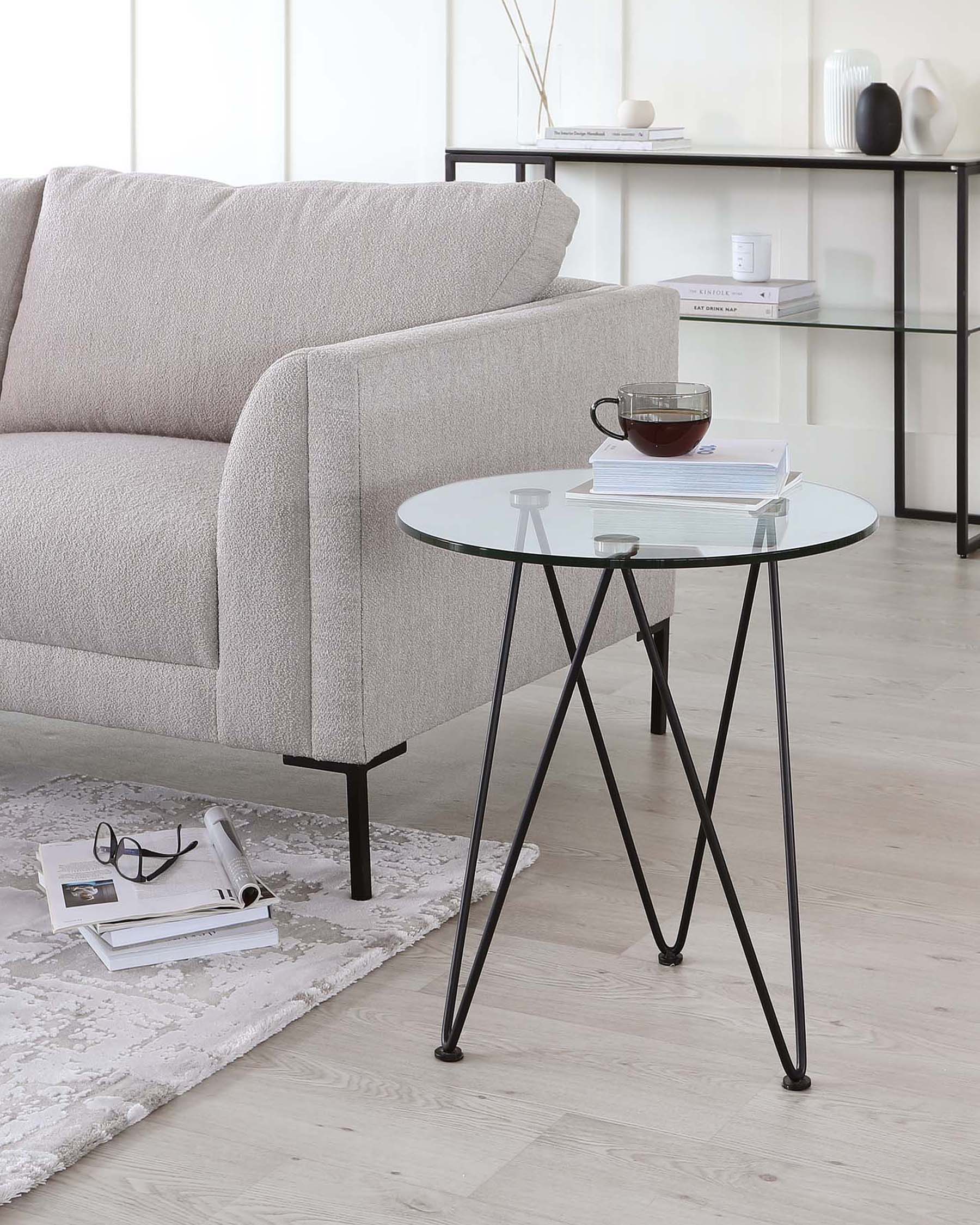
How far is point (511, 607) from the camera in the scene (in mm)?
1839

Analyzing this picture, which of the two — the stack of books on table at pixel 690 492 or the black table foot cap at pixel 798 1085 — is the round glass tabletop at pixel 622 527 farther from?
the black table foot cap at pixel 798 1085

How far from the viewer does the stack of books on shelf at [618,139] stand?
4324 mm

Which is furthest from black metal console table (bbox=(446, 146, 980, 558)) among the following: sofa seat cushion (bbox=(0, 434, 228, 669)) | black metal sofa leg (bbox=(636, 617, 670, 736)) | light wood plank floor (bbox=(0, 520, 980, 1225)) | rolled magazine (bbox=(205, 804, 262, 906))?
rolled magazine (bbox=(205, 804, 262, 906))

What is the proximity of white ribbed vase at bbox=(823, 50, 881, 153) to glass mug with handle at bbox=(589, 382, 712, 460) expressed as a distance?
2499mm

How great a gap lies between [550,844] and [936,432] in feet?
7.91

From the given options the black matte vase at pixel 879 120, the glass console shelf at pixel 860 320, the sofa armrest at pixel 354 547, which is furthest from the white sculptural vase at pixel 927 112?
the sofa armrest at pixel 354 547

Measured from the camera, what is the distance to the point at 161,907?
203cm

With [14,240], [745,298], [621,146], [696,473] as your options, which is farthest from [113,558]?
[621,146]

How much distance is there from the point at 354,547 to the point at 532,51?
2980mm

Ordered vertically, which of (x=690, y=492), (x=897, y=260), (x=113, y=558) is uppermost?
(x=897, y=260)

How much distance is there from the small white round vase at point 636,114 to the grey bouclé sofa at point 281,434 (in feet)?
5.86

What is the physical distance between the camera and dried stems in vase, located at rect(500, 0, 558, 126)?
4.68 metres

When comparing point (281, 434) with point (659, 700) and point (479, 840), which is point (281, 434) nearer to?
point (479, 840)

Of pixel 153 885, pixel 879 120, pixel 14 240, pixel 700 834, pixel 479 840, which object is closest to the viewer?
pixel 479 840
